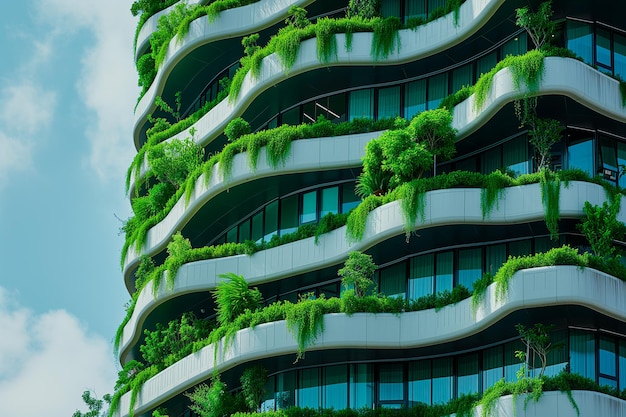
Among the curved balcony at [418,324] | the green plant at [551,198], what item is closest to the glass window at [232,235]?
the curved balcony at [418,324]

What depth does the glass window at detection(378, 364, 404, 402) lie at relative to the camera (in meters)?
47.4

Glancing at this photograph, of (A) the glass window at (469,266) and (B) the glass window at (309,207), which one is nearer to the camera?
(A) the glass window at (469,266)

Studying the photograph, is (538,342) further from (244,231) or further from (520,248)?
(244,231)

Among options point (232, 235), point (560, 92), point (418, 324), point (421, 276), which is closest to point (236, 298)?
point (421, 276)

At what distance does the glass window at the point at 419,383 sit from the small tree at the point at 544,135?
24.0ft

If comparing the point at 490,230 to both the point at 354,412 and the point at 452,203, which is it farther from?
the point at 354,412

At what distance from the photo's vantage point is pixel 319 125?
5078cm

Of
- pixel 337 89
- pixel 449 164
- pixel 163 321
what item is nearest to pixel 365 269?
pixel 449 164

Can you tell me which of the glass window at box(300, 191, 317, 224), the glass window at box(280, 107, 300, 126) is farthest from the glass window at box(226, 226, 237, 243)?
the glass window at box(280, 107, 300, 126)

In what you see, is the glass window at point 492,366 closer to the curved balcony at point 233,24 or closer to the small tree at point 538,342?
the small tree at point 538,342

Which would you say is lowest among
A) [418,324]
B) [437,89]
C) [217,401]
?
[217,401]

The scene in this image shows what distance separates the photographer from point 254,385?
48.4m

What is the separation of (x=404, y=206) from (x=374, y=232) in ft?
4.94

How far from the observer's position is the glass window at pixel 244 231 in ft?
180
